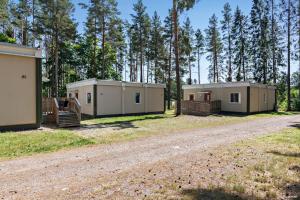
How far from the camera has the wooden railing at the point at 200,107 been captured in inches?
873

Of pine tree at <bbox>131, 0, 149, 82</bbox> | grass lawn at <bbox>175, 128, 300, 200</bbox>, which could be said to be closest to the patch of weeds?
grass lawn at <bbox>175, 128, 300, 200</bbox>

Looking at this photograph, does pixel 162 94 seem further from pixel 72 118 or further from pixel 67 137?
pixel 67 137

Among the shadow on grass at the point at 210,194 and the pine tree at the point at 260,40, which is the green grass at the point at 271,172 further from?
the pine tree at the point at 260,40

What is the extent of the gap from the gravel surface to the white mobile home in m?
10.3

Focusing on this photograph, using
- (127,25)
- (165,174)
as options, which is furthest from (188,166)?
(127,25)

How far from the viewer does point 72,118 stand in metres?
14.4

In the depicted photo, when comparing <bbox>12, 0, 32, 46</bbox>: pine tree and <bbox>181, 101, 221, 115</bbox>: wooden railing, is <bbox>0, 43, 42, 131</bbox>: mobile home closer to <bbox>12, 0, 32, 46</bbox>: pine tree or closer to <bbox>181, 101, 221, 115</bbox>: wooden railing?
<bbox>181, 101, 221, 115</bbox>: wooden railing

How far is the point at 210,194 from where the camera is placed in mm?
4309

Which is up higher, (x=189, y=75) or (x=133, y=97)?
(x=189, y=75)

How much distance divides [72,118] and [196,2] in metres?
13.3

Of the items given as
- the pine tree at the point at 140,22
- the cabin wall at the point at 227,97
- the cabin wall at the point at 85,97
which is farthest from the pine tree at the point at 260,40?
the cabin wall at the point at 85,97

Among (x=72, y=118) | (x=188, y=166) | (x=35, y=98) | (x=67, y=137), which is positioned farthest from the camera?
(x=72, y=118)

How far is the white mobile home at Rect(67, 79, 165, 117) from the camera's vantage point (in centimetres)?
1934

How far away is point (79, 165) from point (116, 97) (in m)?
14.2
